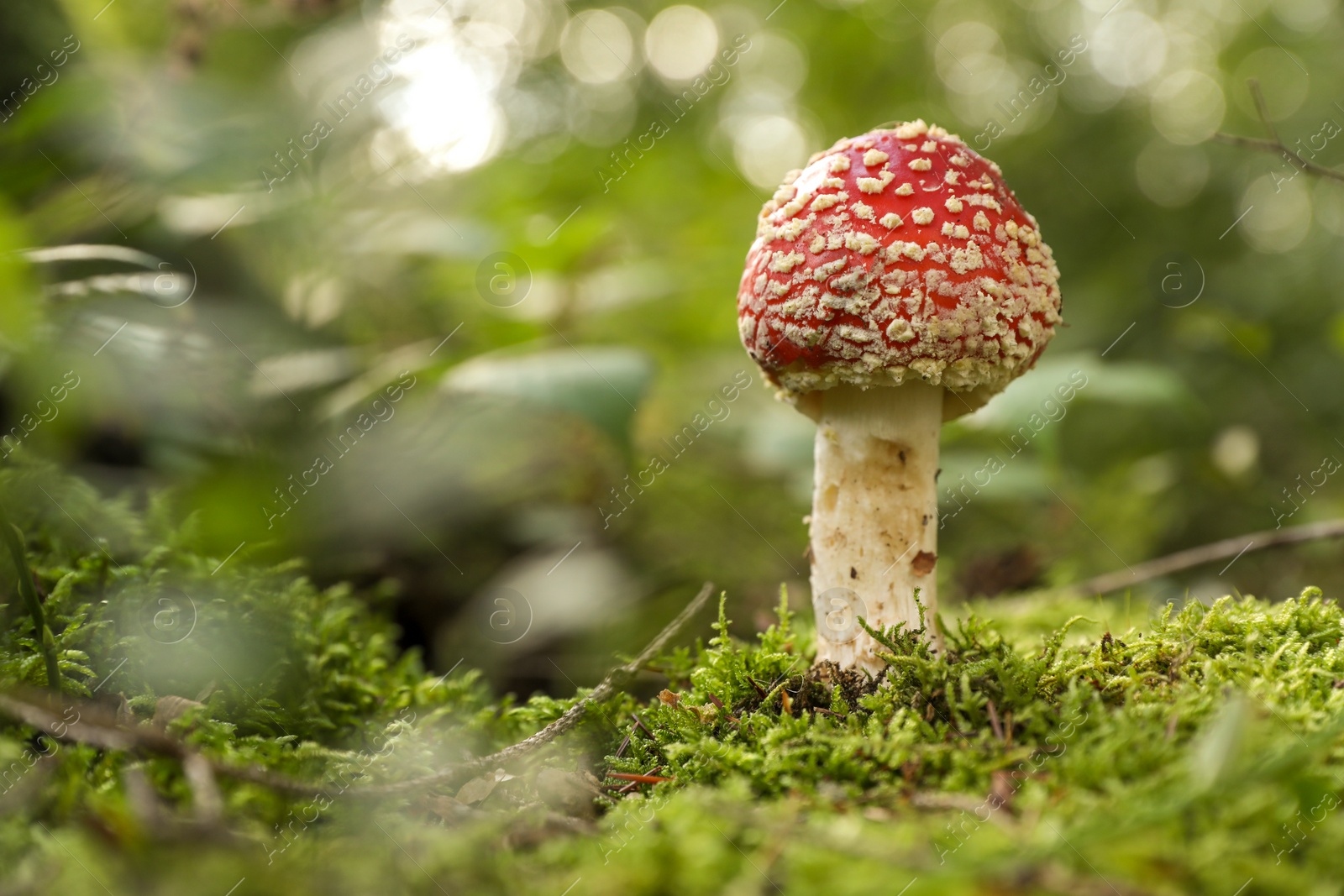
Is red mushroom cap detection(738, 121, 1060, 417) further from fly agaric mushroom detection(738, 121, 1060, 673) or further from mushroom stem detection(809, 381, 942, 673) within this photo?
mushroom stem detection(809, 381, 942, 673)

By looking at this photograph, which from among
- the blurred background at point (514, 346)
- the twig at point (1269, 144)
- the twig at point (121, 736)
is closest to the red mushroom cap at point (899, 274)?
the twig at point (1269, 144)

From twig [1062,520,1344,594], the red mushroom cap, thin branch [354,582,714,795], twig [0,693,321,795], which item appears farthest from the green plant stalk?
twig [1062,520,1344,594]

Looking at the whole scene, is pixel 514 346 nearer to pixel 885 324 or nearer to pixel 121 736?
pixel 885 324

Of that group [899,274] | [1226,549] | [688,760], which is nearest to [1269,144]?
[899,274]

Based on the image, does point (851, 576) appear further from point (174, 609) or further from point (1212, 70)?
point (1212, 70)

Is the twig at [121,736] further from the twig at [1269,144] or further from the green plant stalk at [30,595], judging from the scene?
the twig at [1269,144]

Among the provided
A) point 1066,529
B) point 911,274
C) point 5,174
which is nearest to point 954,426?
point 1066,529
